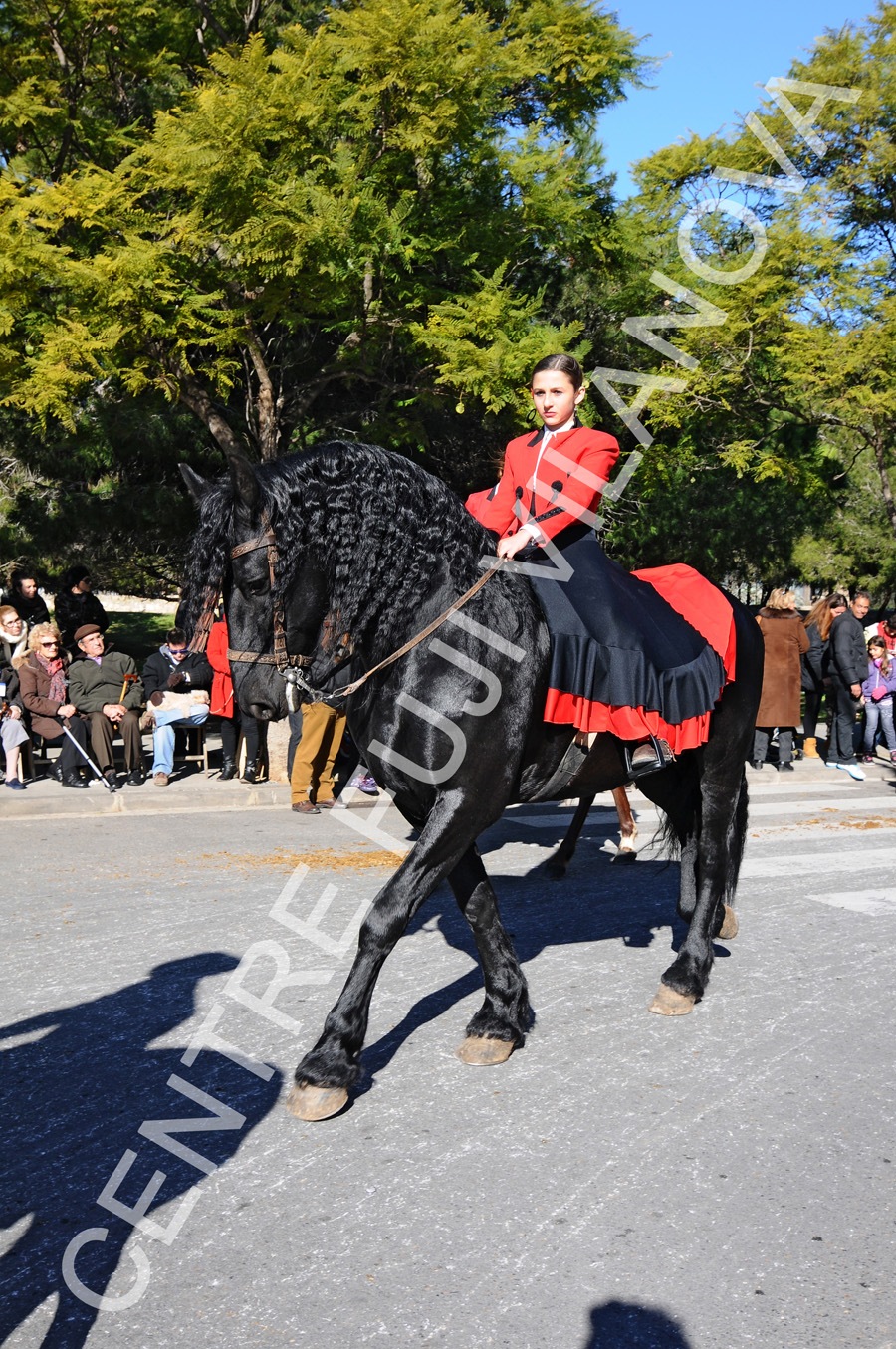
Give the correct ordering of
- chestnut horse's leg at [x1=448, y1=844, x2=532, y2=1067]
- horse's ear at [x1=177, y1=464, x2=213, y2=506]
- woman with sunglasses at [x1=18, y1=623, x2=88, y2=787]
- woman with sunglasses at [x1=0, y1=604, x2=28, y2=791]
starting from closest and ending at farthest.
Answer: horse's ear at [x1=177, y1=464, x2=213, y2=506] < chestnut horse's leg at [x1=448, y1=844, x2=532, y2=1067] < woman with sunglasses at [x1=0, y1=604, x2=28, y2=791] < woman with sunglasses at [x1=18, y1=623, x2=88, y2=787]

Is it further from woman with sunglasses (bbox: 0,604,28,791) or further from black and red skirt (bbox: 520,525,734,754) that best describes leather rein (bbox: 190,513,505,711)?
woman with sunglasses (bbox: 0,604,28,791)

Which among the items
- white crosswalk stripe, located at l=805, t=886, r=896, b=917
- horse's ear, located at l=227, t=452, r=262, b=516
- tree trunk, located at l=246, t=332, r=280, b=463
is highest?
tree trunk, located at l=246, t=332, r=280, b=463

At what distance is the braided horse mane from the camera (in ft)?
11.3

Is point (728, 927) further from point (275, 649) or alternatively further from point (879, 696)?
point (879, 696)

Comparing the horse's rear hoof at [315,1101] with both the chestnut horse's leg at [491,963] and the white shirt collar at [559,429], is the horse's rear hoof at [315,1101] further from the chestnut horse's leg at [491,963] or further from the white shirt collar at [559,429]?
the white shirt collar at [559,429]

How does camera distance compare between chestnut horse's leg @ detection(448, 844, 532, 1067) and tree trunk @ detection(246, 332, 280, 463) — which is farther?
tree trunk @ detection(246, 332, 280, 463)

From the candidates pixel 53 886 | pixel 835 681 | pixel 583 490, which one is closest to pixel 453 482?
pixel 835 681

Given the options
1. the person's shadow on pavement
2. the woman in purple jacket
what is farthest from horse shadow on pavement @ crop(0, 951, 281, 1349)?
the woman in purple jacket

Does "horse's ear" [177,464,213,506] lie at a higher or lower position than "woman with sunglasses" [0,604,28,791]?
higher

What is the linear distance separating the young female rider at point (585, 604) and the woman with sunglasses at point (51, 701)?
7.45 metres

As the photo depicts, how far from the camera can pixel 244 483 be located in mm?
3342

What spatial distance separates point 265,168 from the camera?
930 centimetres

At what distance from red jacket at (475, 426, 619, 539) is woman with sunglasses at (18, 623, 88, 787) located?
7.59 metres

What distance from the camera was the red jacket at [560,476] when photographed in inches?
158
